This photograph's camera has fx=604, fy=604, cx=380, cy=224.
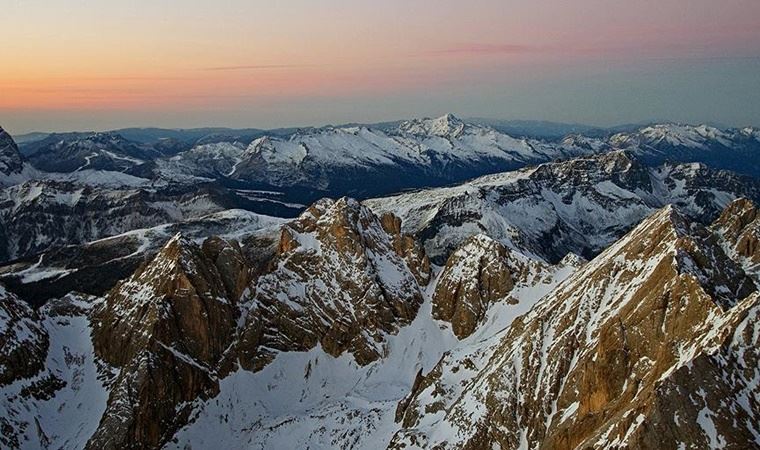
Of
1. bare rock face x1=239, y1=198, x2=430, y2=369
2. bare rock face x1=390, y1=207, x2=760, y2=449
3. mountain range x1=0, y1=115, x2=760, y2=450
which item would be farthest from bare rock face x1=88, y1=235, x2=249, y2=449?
bare rock face x1=390, y1=207, x2=760, y2=449

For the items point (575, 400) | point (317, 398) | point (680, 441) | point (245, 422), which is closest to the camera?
point (680, 441)

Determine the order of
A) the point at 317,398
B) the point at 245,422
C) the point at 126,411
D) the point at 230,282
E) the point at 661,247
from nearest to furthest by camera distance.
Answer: the point at 661,247 < the point at 126,411 < the point at 245,422 < the point at 317,398 < the point at 230,282

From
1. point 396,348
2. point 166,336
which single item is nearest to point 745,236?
point 396,348

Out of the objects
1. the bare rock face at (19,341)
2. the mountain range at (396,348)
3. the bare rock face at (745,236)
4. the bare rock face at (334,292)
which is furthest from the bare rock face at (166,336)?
the bare rock face at (745,236)

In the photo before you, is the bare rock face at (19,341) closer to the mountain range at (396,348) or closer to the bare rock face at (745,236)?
the mountain range at (396,348)

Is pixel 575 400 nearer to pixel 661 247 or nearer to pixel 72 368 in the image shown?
pixel 661 247

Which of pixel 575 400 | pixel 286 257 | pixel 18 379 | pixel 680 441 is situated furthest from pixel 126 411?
pixel 680 441

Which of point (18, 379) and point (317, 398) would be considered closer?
point (18, 379)
